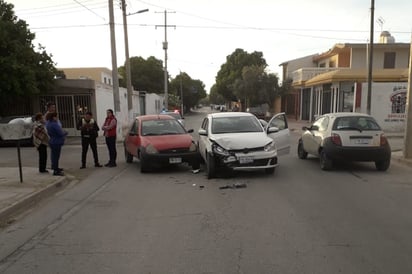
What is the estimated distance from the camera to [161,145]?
11.8 meters

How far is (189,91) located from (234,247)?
92.9 meters

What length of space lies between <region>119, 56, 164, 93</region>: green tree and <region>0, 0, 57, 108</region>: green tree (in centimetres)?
4273

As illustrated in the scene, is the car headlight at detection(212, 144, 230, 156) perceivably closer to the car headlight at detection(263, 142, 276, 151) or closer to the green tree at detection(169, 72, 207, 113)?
the car headlight at detection(263, 142, 276, 151)

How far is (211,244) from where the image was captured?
5.59 m

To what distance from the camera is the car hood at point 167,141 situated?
1178cm

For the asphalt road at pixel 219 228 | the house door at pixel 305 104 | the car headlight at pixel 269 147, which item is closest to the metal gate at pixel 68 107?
the asphalt road at pixel 219 228

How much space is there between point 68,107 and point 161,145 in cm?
1592

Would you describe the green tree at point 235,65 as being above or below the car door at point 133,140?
above

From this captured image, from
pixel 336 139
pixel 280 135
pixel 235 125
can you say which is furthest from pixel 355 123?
pixel 235 125

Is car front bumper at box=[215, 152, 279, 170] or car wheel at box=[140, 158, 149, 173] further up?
car front bumper at box=[215, 152, 279, 170]

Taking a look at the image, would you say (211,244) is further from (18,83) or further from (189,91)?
(189,91)

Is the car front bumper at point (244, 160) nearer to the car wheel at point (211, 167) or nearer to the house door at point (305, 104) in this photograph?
the car wheel at point (211, 167)

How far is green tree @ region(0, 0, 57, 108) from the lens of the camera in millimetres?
22016

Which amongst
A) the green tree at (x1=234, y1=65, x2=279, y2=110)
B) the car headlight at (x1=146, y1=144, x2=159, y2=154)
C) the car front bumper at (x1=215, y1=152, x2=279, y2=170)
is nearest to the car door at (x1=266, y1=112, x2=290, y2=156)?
the car front bumper at (x1=215, y1=152, x2=279, y2=170)
